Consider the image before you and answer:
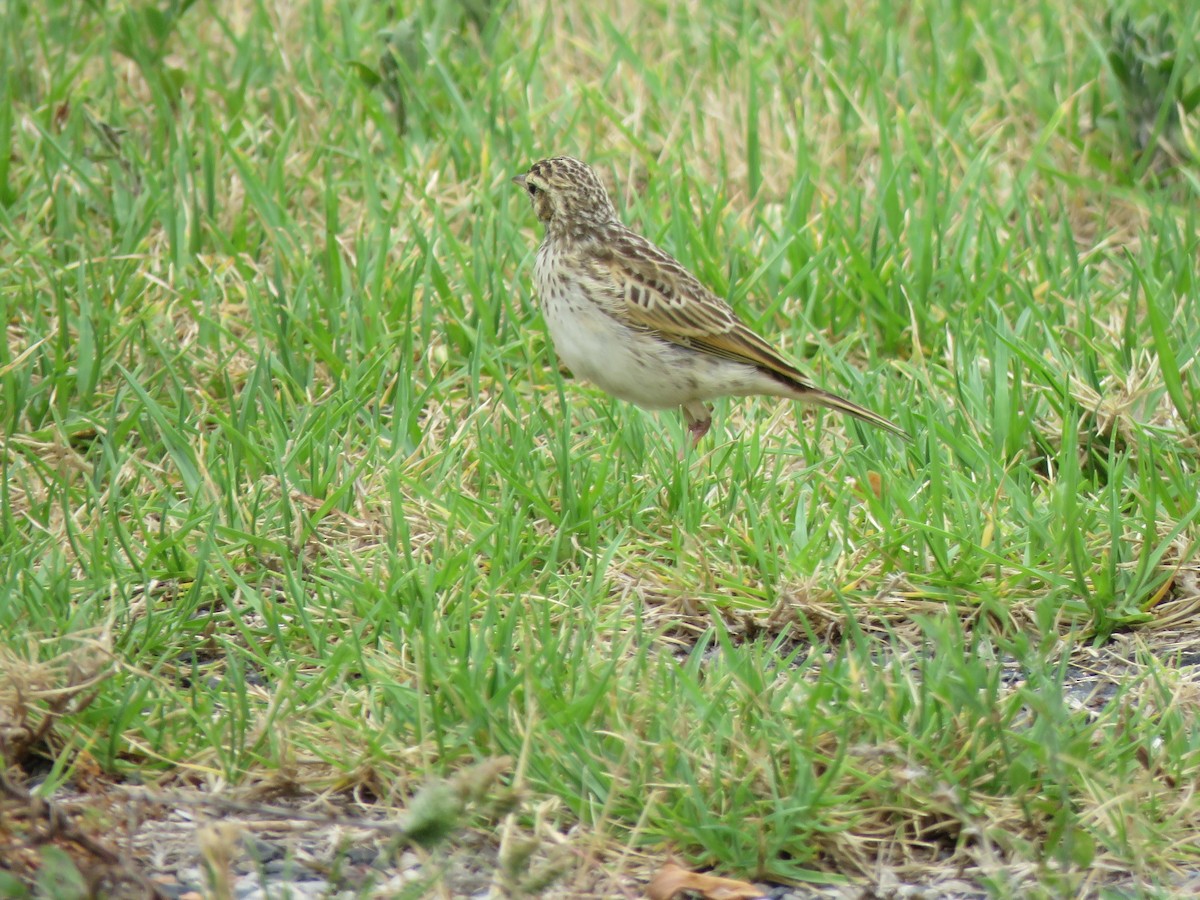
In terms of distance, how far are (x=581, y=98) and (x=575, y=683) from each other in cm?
458

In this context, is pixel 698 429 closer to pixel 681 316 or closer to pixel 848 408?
pixel 681 316

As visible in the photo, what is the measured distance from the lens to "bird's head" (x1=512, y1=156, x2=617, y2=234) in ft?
19.9

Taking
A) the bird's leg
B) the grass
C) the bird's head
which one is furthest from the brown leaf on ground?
the bird's head

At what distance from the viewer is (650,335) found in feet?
19.0

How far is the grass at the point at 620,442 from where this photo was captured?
393 cm

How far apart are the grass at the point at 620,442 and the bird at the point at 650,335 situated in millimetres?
199

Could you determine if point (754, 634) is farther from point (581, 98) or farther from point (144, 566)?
point (581, 98)

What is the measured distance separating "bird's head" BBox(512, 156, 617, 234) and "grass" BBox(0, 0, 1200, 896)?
2.02 ft

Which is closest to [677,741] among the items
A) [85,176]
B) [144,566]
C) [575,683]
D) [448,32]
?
[575,683]

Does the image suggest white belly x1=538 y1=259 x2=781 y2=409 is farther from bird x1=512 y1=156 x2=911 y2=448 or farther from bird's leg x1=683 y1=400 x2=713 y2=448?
bird's leg x1=683 y1=400 x2=713 y2=448

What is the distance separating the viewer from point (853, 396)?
242 inches

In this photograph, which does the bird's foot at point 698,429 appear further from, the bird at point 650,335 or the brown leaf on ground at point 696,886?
the brown leaf on ground at point 696,886

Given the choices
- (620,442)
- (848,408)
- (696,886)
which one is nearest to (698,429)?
Result: (620,442)

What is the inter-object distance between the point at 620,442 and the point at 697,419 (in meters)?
0.37
